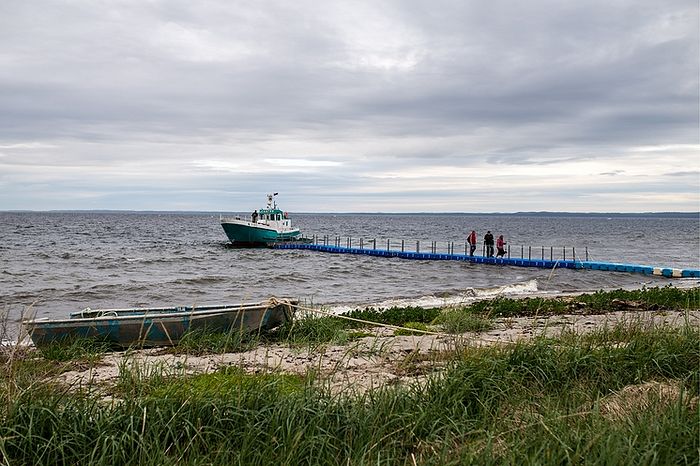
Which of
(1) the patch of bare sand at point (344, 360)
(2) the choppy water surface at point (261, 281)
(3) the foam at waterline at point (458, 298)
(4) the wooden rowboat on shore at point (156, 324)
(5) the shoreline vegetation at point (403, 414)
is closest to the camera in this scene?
(5) the shoreline vegetation at point (403, 414)

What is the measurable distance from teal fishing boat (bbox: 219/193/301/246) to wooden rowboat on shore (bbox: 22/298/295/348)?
118 feet

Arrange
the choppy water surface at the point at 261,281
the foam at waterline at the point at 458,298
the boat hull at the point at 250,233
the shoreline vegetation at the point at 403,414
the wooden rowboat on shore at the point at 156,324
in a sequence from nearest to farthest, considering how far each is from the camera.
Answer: the shoreline vegetation at the point at 403,414 < the wooden rowboat on shore at the point at 156,324 < the foam at waterline at the point at 458,298 < the choppy water surface at the point at 261,281 < the boat hull at the point at 250,233

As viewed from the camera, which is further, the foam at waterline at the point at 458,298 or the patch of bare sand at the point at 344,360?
the foam at waterline at the point at 458,298

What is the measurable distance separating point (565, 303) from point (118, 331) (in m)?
10.1

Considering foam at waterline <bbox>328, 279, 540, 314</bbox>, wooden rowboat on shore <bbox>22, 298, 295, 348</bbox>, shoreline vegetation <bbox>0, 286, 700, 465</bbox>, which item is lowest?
foam at waterline <bbox>328, 279, 540, 314</bbox>

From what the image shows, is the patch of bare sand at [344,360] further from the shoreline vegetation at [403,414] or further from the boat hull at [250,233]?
the boat hull at [250,233]

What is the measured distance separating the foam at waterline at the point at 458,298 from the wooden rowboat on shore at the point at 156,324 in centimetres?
609

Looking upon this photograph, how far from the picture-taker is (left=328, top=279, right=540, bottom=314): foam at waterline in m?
17.8

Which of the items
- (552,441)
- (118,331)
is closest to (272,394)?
(552,441)

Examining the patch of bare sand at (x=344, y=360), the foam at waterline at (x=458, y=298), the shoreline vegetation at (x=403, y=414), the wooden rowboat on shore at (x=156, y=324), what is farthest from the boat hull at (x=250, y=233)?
the shoreline vegetation at (x=403, y=414)

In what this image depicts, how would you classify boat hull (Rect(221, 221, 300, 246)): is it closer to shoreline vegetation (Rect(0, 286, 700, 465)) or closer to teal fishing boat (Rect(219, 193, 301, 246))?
teal fishing boat (Rect(219, 193, 301, 246))

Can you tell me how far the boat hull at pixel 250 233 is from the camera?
152 ft

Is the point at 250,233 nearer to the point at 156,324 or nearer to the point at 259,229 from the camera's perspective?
the point at 259,229

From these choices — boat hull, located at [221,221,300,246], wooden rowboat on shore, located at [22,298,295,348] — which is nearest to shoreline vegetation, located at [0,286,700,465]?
wooden rowboat on shore, located at [22,298,295,348]
